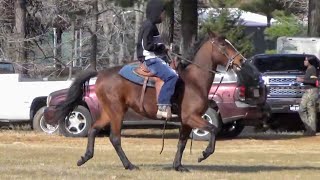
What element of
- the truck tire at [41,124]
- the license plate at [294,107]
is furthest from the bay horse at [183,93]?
the license plate at [294,107]

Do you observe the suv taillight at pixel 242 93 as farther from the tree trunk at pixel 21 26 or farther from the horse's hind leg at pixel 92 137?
the tree trunk at pixel 21 26

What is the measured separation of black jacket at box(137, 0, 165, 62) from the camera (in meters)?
13.9

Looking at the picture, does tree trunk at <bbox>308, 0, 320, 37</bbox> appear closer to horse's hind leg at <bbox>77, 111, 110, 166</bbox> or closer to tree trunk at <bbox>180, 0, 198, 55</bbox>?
tree trunk at <bbox>180, 0, 198, 55</bbox>

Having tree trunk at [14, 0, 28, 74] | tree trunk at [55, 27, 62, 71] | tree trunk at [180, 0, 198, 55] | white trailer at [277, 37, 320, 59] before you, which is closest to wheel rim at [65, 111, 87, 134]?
tree trunk at [180, 0, 198, 55]

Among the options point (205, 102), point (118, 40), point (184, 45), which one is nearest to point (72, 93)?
point (205, 102)

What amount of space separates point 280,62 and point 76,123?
20.5 feet

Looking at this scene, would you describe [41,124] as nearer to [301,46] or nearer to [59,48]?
[301,46]

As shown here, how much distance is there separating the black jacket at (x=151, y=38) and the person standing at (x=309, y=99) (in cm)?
1053

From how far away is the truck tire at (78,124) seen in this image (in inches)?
878

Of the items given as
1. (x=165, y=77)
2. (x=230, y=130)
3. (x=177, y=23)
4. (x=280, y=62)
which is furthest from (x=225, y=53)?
(x=177, y=23)

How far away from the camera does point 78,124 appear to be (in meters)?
22.5

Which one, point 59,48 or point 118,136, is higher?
point 118,136

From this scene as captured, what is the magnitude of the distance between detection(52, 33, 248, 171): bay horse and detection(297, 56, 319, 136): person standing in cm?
993

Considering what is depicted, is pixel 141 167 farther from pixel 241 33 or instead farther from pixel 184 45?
pixel 241 33
